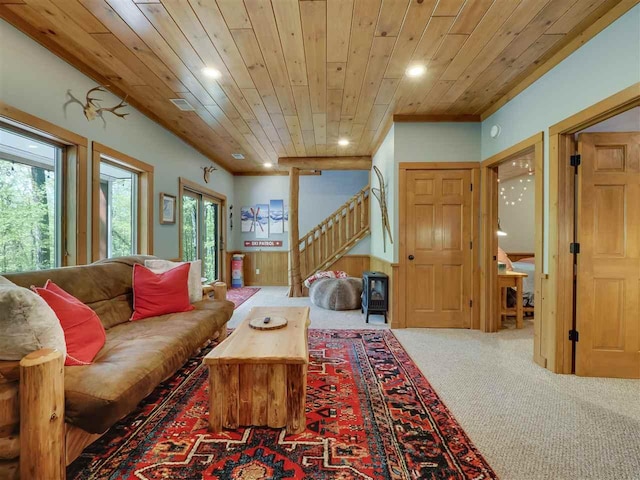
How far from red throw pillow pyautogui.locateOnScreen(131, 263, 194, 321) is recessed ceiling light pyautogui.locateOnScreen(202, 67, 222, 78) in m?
1.85

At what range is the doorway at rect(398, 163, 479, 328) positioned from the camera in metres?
3.83

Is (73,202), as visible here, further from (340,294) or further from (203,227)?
(340,294)

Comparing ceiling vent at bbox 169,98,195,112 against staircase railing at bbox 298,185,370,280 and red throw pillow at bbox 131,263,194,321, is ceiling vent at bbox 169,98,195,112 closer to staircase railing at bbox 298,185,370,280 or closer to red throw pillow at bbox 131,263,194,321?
red throw pillow at bbox 131,263,194,321

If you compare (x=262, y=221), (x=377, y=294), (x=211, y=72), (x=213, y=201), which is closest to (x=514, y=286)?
(x=377, y=294)

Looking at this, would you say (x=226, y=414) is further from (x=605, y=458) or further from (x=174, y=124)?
(x=174, y=124)

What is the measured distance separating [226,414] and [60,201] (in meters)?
2.43

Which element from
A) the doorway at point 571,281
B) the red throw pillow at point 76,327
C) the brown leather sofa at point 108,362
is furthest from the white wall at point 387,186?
the red throw pillow at point 76,327

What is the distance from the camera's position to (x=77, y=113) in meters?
2.71

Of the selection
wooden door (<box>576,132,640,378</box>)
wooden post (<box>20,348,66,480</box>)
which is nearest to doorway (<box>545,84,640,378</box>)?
wooden door (<box>576,132,640,378</box>)

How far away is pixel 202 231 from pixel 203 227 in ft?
0.28

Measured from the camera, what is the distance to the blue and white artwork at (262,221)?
7305mm

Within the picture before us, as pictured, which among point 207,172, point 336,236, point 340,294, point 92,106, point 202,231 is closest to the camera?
point 92,106

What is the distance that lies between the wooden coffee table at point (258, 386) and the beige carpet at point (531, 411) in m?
1.05

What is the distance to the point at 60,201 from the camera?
2.72m
